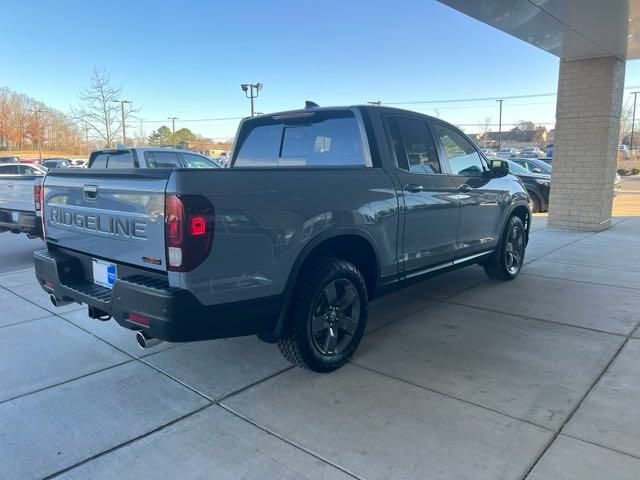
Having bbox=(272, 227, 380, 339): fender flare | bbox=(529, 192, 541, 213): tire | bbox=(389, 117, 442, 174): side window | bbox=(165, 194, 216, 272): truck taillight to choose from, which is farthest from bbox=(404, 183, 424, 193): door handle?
bbox=(529, 192, 541, 213): tire

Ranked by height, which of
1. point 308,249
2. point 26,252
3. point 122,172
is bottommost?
point 26,252

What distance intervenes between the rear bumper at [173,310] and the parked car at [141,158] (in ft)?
22.2

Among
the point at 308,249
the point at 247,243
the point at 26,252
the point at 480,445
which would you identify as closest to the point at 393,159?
the point at 308,249

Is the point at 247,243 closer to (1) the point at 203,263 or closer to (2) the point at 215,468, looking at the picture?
(1) the point at 203,263

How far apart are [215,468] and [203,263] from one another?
1.06 meters

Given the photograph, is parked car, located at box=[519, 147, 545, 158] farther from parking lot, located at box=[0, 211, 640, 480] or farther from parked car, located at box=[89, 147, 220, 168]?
parking lot, located at box=[0, 211, 640, 480]

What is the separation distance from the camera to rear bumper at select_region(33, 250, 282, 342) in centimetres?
262

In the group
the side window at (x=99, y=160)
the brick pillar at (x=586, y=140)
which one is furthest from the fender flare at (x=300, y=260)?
the brick pillar at (x=586, y=140)

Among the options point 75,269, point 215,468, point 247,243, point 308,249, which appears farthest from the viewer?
point 75,269

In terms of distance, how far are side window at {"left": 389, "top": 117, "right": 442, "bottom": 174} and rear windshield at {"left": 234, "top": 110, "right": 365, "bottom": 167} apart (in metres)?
0.40

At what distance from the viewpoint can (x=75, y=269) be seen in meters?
3.45

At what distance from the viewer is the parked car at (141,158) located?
954 centimetres

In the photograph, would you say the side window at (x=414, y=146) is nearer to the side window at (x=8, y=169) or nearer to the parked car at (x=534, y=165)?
the parked car at (x=534, y=165)

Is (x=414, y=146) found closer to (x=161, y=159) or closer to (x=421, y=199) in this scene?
(x=421, y=199)
